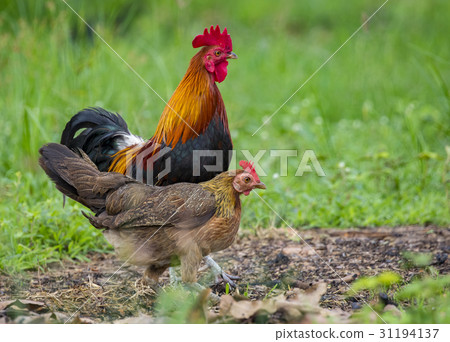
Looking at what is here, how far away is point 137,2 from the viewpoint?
10656 mm

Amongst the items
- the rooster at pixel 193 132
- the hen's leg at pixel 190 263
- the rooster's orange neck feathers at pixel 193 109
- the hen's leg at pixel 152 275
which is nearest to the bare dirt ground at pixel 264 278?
the hen's leg at pixel 152 275

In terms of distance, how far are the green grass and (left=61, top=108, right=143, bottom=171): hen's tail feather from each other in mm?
588

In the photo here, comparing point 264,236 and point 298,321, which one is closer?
point 298,321

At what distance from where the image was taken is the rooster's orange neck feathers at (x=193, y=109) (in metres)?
4.13

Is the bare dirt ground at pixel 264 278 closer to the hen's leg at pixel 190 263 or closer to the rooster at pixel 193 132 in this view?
the hen's leg at pixel 190 263

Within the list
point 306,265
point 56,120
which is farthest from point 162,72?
point 306,265

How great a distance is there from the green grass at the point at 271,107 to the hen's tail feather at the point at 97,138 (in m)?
0.59

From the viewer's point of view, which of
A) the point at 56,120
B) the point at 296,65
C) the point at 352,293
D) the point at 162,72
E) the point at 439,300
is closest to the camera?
the point at 439,300

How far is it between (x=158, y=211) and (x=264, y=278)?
38.5 inches

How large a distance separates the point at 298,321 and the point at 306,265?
1310 millimetres

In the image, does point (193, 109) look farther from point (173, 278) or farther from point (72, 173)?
→ point (173, 278)

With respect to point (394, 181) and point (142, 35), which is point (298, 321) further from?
point (142, 35)

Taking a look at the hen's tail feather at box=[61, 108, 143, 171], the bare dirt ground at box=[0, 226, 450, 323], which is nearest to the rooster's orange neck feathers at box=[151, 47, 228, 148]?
the hen's tail feather at box=[61, 108, 143, 171]

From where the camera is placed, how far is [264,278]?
3.94 m
